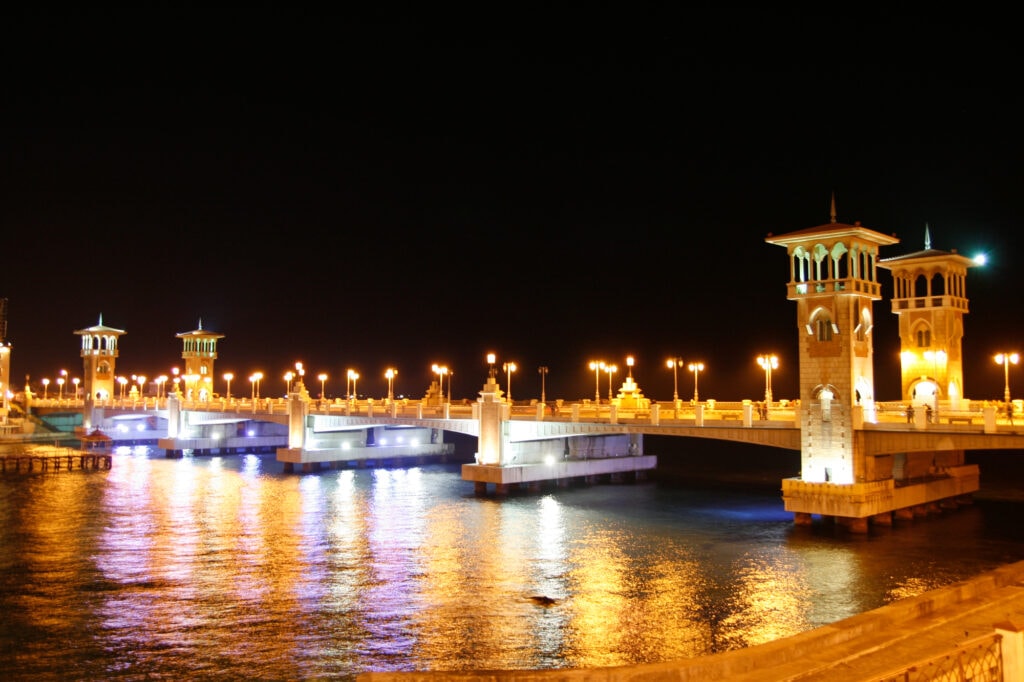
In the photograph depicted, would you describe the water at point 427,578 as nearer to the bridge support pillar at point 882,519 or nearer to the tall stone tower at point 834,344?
the bridge support pillar at point 882,519

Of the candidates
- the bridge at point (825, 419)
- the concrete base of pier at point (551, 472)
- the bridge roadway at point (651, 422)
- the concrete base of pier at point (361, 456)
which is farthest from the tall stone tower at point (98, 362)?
the concrete base of pier at point (551, 472)

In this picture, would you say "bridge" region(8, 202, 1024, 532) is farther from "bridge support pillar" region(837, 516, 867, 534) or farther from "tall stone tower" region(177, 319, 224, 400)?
"tall stone tower" region(177, 319, 224, 400)

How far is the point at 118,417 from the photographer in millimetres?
99250

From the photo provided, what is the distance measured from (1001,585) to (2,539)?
1453 inches

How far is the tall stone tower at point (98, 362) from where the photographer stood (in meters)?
104

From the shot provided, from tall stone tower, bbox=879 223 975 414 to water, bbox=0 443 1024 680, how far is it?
6.90 metres

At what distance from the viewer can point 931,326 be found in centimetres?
4753

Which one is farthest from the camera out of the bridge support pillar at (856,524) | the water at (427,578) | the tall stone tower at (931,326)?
the tall stone tower at (931,326)

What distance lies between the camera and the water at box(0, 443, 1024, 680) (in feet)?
68.3

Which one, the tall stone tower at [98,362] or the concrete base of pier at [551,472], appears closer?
the concrete base of pier at [551,472]

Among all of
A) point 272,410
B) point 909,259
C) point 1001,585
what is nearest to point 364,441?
point 272,410

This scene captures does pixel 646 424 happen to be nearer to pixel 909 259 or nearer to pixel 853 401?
pixel 853 401

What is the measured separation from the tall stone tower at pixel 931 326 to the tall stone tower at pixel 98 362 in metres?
88.4

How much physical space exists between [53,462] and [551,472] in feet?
134
